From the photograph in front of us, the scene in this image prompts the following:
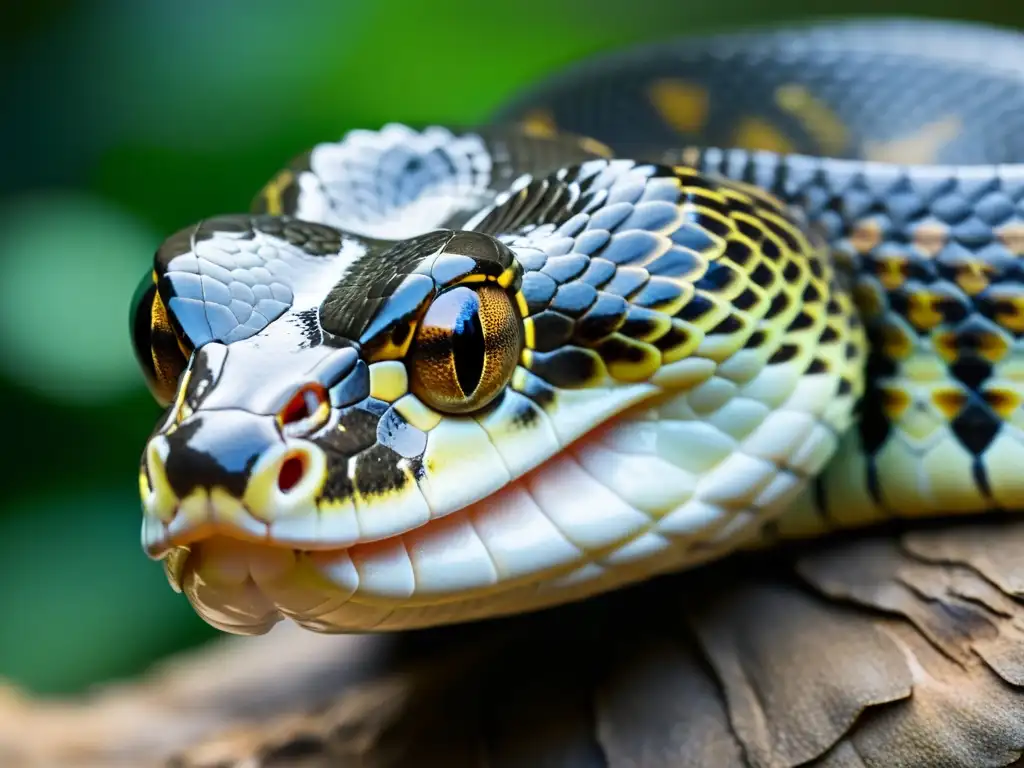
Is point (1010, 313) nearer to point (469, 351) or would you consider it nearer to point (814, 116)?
point (469, 351)

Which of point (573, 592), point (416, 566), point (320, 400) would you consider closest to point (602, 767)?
point (573, 592)

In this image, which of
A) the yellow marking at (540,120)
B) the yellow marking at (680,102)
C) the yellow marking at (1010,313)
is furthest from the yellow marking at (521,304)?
the yellow marking at (680,102)

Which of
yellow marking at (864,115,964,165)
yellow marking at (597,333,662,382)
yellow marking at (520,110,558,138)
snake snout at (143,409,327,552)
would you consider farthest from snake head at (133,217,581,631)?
yellow marking at (864,115,964,165)

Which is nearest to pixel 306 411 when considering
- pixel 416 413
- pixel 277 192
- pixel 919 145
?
pixel 416 413

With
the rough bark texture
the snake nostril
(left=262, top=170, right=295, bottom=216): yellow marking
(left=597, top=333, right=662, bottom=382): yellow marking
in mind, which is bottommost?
the rough bark texture

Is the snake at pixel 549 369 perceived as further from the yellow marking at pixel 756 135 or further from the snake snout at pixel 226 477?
the yellow marking at pixel 756 135

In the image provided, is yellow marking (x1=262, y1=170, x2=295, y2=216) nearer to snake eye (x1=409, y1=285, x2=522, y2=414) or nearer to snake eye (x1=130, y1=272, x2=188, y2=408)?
snake eye (x1=130, y1=272, x2=188, y2=408)

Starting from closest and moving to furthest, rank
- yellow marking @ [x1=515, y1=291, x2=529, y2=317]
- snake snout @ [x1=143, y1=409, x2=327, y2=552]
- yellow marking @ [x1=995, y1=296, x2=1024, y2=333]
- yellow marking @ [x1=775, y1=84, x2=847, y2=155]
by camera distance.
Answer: snake snout @ [x1=143, y1=409, x2=327, y2=552], yellow marking @ [x1=515, y1=291, x2=529, y2=317], yellow marking @ [x1=995, y1=296, x2=1024, y2=333], yellow marking @ [x1=775, y1=84, x2=847, y2=155]
